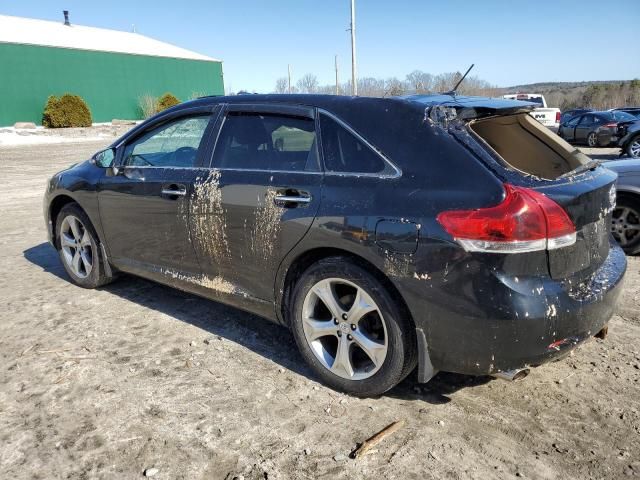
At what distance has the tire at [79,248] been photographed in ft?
15.2

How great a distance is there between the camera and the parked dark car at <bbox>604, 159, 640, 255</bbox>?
542 centimetres

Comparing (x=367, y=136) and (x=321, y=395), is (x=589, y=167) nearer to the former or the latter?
(x=367, y=136)

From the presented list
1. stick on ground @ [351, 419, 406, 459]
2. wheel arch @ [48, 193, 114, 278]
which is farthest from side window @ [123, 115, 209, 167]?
stick on ground @ [351, 419, 406, 459]

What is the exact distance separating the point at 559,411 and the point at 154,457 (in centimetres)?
208

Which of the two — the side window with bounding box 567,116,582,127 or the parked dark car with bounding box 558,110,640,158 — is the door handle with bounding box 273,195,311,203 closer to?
the parked dark car with bounding box 558,110,640,158

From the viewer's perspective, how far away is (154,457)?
250cm

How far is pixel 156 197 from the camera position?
386 centimetres

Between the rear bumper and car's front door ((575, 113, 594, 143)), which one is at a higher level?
car's front door ((575, 113, 594, 143))

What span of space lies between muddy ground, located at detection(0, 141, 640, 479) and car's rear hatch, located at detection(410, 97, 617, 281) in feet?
2.55

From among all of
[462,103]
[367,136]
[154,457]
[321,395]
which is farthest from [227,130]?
[154,457]

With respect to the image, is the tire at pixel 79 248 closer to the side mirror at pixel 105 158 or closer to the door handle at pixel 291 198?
the side mirror at pixel 105 158

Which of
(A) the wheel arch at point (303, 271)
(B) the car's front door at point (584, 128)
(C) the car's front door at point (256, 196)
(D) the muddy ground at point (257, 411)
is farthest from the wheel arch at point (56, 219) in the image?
(B) the car's front door at point (584, 128)

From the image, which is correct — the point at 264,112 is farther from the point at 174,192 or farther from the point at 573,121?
the point at 573,121

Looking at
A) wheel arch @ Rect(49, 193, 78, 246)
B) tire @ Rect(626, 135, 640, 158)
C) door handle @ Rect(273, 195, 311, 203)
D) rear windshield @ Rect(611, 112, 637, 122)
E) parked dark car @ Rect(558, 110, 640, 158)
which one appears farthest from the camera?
rear windshield @ Rect(611, 112, 637, 122)
